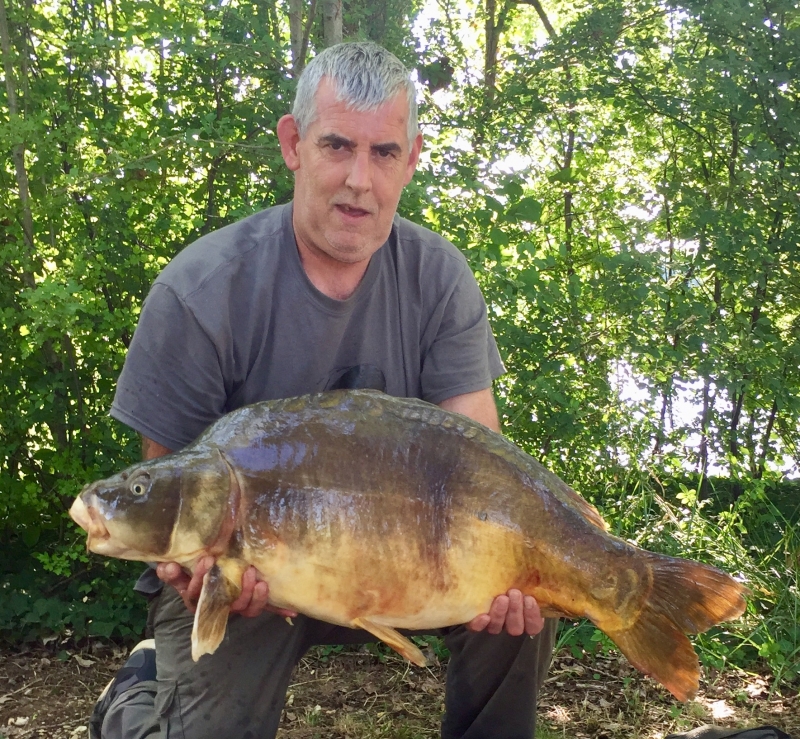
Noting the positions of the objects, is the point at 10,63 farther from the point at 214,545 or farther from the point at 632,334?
the point at 632,334

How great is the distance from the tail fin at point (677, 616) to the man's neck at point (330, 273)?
3.21 ft

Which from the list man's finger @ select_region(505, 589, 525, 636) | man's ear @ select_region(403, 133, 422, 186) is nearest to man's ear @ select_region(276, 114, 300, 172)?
man's ear @ select_region(403, 133, 422, 186)

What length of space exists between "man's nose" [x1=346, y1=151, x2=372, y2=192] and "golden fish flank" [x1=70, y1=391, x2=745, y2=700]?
560mm

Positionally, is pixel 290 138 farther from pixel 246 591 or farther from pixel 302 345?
pixel 246 591

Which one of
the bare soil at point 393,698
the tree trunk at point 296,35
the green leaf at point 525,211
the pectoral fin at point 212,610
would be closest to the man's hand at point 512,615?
the pectoral fin at point 212,610

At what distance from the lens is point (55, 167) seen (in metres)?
3.25

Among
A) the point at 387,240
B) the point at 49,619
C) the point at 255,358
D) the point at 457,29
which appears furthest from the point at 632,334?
the point at 457,29

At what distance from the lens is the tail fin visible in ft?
5.61

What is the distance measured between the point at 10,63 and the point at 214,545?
2.40m

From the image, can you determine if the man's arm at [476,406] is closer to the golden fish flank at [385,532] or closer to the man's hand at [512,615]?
the golden fish flank at [385,532]

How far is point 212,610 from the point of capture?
5.39 feet

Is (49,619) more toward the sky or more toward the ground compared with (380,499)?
more toward the ground

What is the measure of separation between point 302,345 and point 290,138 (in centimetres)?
54

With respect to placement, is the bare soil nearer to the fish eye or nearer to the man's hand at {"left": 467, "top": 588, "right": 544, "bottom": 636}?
the man's hand at {"left": 467, "top": 588, "right": 544, "bottom": 636}
